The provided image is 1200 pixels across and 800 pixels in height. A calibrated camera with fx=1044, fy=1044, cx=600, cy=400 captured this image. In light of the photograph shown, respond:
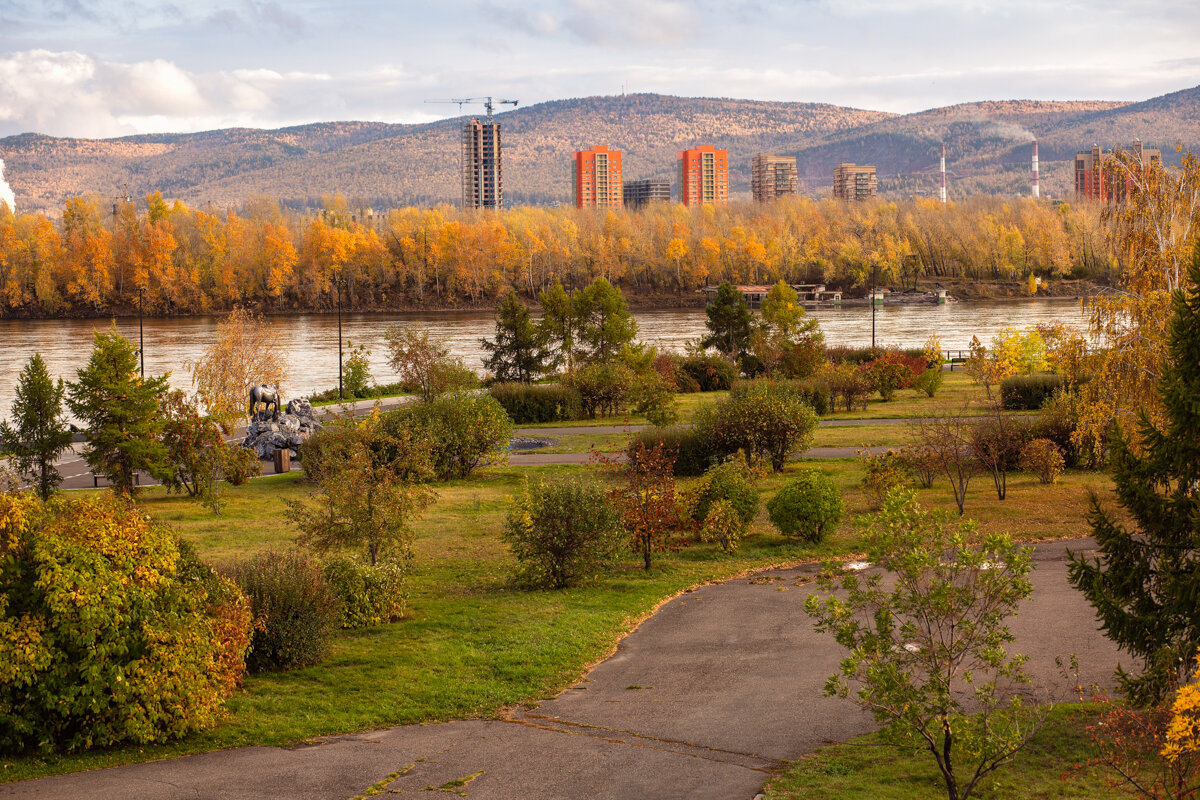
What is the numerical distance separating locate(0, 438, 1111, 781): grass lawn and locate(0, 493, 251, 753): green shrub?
0.35 metres

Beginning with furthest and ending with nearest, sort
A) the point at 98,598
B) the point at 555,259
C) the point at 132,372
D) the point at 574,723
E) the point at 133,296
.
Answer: the point at 555,259, the point at 133,296, the point at 132,372, the point at 574,723, the point at 98,598

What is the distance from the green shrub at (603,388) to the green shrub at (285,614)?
29584mm

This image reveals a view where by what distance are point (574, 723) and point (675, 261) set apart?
12560 centimetres

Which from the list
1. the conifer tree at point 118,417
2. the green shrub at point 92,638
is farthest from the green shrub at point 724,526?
the conifer tree at point 118,417

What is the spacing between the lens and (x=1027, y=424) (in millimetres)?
28312

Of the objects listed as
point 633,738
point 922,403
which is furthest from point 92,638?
point 922,403

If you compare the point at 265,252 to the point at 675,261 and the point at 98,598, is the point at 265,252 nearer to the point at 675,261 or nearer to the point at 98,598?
the point at 675,261

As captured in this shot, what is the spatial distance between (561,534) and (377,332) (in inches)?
3101

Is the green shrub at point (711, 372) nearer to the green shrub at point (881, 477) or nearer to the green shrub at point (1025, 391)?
the green shrub at point (1025, 391)

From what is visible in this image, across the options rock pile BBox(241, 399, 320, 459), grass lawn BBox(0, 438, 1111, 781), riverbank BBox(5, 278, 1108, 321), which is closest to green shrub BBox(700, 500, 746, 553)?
grass lawn BBox(0, 438, 1111, 781)

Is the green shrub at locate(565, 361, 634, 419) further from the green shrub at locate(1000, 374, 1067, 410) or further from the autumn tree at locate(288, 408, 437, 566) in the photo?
the autumn tree at locate(288, 408, 437, 566)

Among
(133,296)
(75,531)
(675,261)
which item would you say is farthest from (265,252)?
(75,531)

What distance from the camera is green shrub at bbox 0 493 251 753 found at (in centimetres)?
1074

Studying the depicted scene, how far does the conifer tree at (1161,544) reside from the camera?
1004cm
